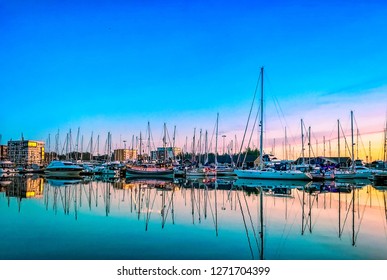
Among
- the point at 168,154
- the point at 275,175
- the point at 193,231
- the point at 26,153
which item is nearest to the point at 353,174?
the point at 275,175

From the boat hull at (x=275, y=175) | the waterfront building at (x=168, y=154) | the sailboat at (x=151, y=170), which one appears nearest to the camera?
the boat hull at (x=275, y=175)

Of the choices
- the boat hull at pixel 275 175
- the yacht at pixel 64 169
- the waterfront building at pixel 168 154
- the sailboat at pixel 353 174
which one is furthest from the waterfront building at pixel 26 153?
the sailboat at pixel 353 174

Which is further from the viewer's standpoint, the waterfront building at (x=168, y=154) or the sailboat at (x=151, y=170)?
the waterfront building at (x=168, y=154)

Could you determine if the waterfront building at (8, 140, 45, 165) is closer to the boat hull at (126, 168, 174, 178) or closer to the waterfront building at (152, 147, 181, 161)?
the waterfront building at (152, 147, 181, 161)

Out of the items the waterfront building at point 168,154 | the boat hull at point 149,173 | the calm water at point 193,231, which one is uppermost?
the waterfront building at point 168,154

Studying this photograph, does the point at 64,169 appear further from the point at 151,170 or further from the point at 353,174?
the point at 353,174

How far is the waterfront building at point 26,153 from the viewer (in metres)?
81.1

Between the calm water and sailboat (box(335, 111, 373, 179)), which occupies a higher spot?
sailboat (box(335, 111, 373, 179))

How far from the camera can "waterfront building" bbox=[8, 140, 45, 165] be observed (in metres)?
81.1

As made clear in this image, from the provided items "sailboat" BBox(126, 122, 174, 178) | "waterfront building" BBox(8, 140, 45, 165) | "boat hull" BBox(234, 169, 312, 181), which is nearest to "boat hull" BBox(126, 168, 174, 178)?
"sailboat" BBox(126, 122, 174, 178)

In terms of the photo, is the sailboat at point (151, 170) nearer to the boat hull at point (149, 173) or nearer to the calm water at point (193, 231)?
the boat hull at point (149, 173)

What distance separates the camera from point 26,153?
87.1 m
